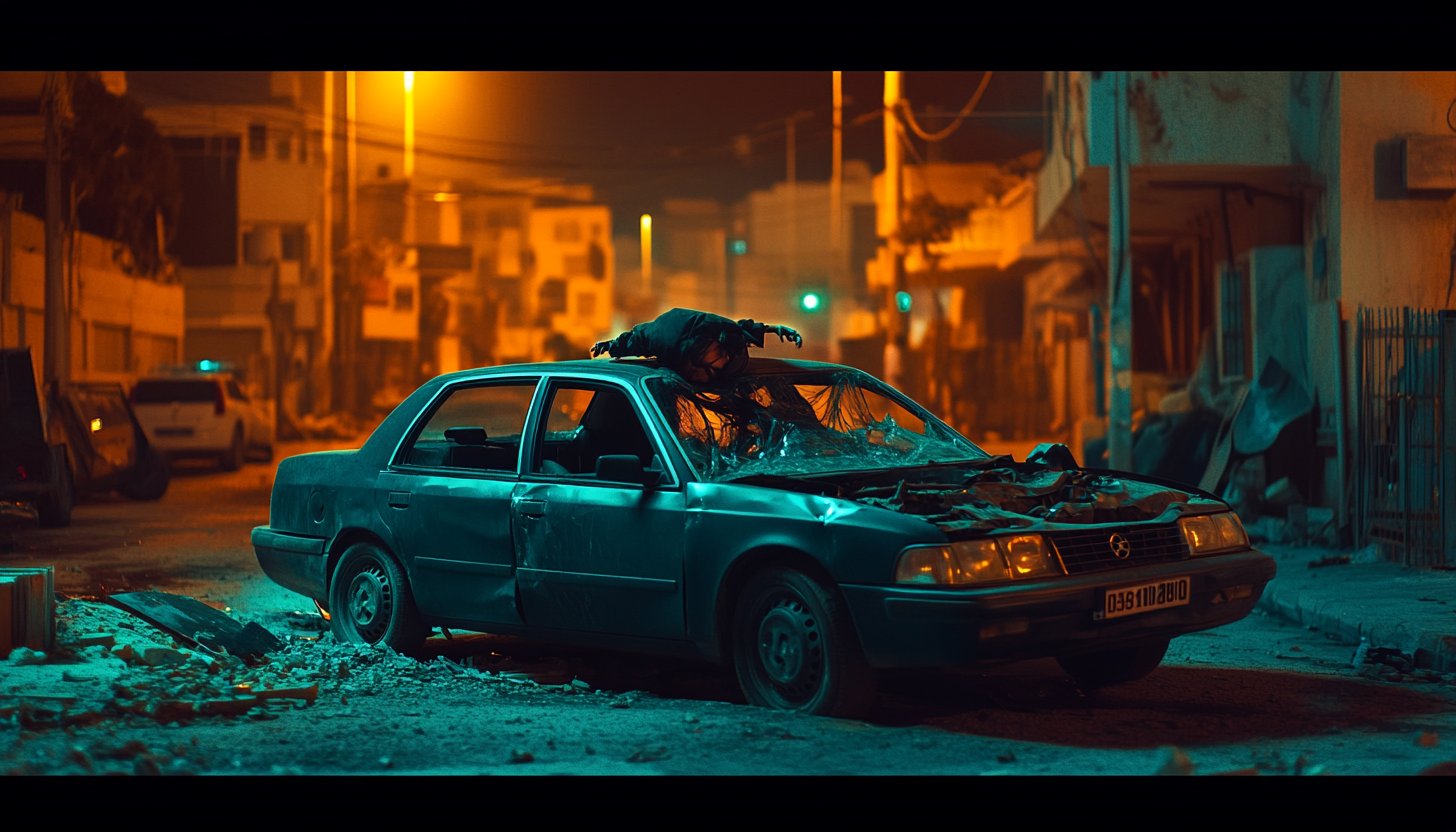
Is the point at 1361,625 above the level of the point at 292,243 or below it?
below

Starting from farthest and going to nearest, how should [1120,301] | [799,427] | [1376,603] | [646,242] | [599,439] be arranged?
[646,242] → [1120,301] → [1376,603] → [599,439] → [799,427]

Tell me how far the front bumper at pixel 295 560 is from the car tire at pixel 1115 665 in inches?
143

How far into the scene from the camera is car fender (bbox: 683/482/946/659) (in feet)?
17.3

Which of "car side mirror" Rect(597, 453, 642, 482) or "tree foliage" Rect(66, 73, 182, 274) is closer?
"car side mirror" Rect(597, 453, 642, 482)

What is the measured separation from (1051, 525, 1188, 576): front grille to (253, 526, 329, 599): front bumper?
12.4 feet

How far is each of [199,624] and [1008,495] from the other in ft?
13.0

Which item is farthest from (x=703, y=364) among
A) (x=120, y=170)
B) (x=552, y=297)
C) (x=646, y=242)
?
(x=646, y=242)

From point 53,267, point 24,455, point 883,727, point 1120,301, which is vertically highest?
point 53,267

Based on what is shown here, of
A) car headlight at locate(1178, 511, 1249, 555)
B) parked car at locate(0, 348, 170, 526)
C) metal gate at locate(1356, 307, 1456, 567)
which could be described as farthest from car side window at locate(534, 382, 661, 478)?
parked car at locate(0, 348, 170, 526)

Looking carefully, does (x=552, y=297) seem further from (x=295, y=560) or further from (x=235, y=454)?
(x=295, y=560)

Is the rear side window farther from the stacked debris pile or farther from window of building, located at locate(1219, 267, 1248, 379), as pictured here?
the stacked debris pile

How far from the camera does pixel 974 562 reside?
5211mm
